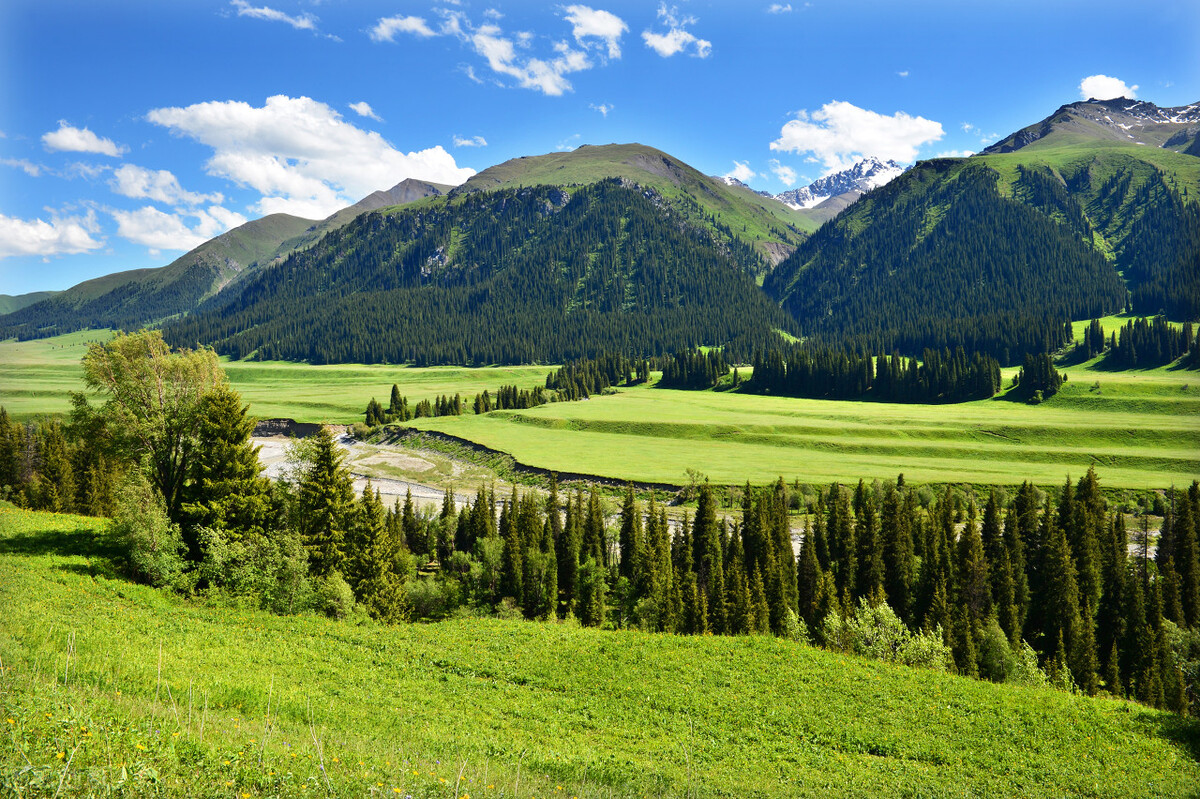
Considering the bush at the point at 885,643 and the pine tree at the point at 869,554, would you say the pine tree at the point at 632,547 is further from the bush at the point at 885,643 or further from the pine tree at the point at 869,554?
the bush at the point at 885,643

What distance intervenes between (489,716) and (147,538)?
70.8 feet

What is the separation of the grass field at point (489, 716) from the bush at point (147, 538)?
1.65 m

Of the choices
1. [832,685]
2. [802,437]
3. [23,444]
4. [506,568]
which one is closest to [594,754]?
[832,685]

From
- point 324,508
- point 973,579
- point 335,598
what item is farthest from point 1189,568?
point 324,508

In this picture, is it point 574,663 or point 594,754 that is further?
point 574,663

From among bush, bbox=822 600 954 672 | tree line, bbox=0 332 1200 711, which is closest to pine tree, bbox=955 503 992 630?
tree line, bbox=0 332 1200 711

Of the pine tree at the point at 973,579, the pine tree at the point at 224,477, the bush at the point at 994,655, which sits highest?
the pine tree at the point at 224,477

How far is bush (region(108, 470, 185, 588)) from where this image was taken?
96.7 feet

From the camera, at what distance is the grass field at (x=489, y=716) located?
12.0m

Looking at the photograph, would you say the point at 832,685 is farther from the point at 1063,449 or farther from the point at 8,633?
the point at 1063,449

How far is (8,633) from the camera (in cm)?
1748

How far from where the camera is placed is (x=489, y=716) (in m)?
19.6

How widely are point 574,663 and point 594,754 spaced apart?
765 centimetres

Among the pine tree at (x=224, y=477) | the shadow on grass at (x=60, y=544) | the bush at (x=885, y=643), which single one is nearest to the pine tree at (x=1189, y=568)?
the bush at (x=885, y=643)
